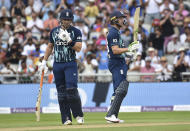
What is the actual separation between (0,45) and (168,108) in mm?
7488

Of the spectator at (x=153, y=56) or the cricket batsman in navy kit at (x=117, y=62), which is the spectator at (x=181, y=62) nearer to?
the spectator at (x=153, y=56)

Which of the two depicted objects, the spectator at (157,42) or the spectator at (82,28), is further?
the spectator at (82,28)

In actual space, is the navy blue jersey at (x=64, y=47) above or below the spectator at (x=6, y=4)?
below

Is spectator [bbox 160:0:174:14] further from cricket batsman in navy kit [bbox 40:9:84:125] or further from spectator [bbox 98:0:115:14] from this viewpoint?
cricket batsman in navy kit [bbox 40:9:84:125]

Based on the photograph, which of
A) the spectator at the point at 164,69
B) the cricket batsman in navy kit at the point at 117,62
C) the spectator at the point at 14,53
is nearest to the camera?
the cricket batsman in navy kit at the point at 117,62

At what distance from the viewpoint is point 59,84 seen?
1090 centimetres

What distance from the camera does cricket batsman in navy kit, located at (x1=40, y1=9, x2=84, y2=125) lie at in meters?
10.7

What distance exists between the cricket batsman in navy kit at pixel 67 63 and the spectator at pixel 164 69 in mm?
7172

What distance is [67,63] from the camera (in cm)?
1073

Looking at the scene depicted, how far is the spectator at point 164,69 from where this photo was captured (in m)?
17.6

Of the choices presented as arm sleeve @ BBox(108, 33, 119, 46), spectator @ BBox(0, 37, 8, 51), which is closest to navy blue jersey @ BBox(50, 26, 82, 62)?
arm sleeve @ BBox(108, 33, 119, 46)

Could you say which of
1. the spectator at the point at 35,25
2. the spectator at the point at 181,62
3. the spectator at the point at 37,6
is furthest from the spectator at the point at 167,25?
the spectator at the point at 37,6

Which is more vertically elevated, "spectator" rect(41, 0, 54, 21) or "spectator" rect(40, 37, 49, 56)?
"spectator" rect(41, 0, 54, 21)

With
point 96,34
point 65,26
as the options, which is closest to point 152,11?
point 96,34
